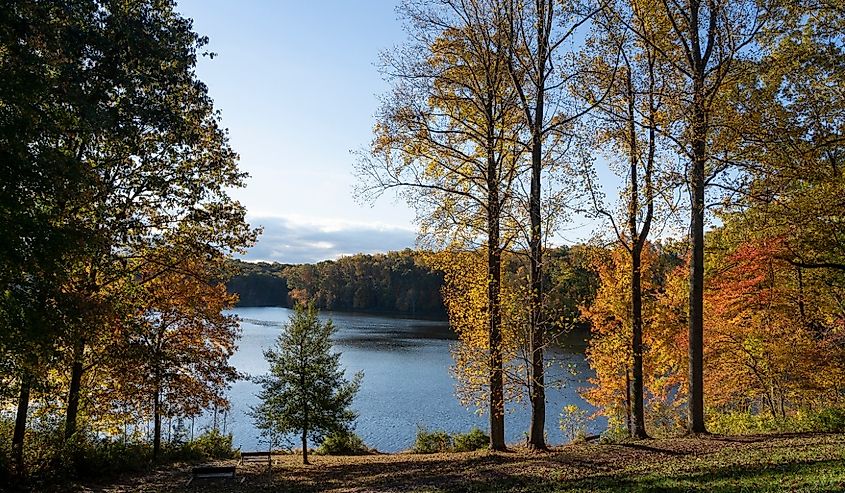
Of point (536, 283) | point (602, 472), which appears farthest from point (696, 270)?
point (602, 472)

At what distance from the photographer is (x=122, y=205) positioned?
12.6m

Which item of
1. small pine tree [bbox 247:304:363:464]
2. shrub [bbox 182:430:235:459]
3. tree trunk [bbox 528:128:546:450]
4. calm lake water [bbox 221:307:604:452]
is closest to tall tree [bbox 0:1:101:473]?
calm lake water [bbox 221:307:604:452]

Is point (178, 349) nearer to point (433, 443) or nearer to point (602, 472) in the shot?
point (433, 443)

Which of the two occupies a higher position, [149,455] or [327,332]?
[327,332]

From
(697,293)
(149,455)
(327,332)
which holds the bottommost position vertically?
(149,455)

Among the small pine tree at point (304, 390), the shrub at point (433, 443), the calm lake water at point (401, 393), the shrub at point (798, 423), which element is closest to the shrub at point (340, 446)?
the small pine tree at point (304, 390)

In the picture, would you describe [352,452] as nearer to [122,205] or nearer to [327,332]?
[327,332]

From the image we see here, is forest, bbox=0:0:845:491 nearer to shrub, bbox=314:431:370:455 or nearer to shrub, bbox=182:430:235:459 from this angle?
shrub, bbox=182:430:235:459

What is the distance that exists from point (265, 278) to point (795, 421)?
438 feet

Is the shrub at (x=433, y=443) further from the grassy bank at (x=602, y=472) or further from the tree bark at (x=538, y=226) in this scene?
the tree bark at (x=538, y=226)

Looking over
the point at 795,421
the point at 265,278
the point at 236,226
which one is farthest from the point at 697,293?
the point at 265,278

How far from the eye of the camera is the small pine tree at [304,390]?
20.7 meters

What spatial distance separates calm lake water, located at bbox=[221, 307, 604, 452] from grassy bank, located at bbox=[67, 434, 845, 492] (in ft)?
7.42

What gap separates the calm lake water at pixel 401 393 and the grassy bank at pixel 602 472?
2.26 m
